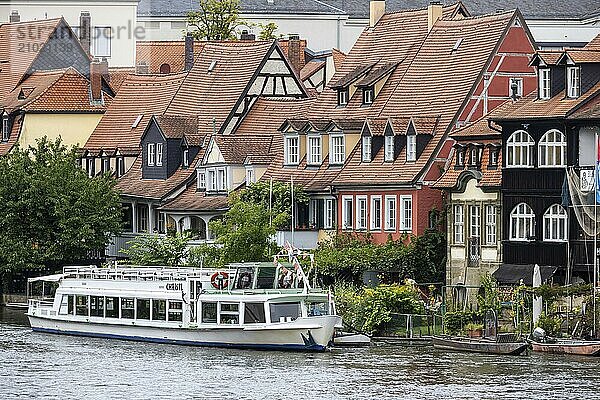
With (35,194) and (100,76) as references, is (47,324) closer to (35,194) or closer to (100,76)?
(35,194)

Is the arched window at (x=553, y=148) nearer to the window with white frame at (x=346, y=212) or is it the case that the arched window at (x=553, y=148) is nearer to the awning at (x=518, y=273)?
the awning at (x=518, y=273)

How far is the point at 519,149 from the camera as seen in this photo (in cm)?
7506

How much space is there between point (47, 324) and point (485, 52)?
19.4m

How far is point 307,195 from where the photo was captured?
8712cm

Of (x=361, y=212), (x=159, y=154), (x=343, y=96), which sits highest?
(x=343, y=96)

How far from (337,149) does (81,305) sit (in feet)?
44.3

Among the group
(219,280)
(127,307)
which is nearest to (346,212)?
(127,307)

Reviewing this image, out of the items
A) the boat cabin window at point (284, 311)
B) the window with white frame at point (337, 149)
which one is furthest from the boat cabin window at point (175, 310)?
the window with white frame at point (337, 149)

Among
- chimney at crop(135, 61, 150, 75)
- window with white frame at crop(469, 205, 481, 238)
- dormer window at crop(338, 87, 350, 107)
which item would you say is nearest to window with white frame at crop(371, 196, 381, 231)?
window with white frame at crop(469, 205, 481, 238)

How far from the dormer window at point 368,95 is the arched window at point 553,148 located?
15.8 m

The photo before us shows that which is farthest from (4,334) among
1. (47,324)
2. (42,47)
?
(42,47)

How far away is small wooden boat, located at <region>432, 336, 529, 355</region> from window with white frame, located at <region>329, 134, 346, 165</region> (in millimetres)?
18202

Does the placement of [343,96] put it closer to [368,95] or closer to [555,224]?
[368,95]

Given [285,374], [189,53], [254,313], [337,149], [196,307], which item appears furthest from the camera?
[189,53]
